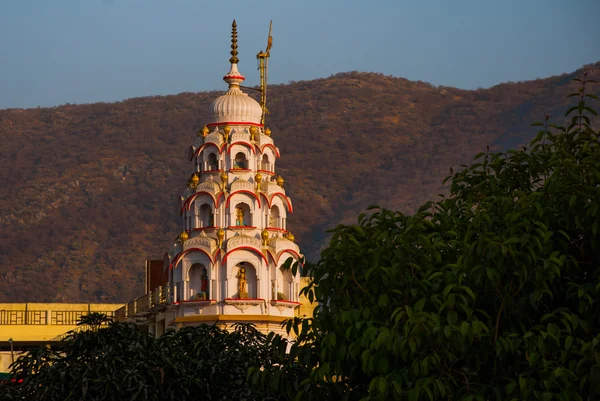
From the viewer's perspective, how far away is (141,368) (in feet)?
81.6

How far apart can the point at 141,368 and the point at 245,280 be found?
20.3 m

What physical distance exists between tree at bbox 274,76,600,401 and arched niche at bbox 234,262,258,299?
72.6 ft

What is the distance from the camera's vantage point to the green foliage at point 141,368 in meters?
24.3

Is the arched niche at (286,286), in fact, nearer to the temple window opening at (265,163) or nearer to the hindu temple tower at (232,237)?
the hindu temple tower at (232,237)

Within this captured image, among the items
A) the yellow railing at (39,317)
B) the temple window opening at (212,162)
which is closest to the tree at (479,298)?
the temple window opening at (212,162)

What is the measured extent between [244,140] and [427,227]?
2451cm

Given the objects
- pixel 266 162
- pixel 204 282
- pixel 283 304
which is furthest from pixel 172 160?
pixel 283 304

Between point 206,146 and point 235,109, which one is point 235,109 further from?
point 206,146

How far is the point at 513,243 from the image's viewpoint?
65.5ft

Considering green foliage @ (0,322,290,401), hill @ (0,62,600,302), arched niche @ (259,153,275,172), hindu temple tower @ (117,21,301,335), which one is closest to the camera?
green foliage @ (0,322,290,401)

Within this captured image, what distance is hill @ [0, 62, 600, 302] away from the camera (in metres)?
110

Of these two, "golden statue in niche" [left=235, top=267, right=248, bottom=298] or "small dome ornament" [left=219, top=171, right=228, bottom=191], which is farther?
"small dome ornament" [left=219, top=171, right=228, bottom=191]

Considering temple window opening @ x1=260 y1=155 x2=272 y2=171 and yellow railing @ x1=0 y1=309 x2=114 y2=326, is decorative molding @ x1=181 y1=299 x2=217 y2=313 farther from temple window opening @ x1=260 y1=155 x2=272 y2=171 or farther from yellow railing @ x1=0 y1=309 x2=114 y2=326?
yellow railing @ x1=0 y1=309 x2=114 y2=326

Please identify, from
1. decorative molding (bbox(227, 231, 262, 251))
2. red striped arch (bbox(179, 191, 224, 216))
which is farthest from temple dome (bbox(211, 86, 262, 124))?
decorative molding (bbox(227, 231, 262, 251))
